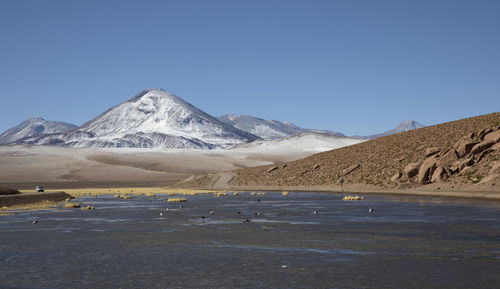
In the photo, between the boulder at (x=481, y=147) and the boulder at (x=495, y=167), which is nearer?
the boulder at (x=495, y=167)

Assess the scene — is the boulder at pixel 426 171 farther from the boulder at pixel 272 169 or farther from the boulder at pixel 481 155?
the boulder at pixel 272 169

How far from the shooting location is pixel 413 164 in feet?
242

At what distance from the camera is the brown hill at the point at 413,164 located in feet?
214

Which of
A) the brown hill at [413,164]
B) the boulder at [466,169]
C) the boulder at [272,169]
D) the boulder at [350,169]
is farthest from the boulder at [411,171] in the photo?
the boulder at [272,169]

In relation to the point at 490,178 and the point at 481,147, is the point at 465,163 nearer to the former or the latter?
the point at 481,147

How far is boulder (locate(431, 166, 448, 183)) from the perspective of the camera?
66.6m

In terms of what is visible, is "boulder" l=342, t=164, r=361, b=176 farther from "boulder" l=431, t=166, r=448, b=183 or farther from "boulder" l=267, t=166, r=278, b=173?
"boulder" l=431, t=166, r=448, b=183

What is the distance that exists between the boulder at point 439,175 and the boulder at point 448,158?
230 cm

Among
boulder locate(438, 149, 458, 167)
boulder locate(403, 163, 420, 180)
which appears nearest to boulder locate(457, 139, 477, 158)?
boulder locate(438, 149, 458, 167)

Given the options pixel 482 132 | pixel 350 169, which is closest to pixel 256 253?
pixel 482 132

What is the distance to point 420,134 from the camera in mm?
94125

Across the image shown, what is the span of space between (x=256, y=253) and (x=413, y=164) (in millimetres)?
58451

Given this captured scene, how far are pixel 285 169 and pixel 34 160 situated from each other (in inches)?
4100

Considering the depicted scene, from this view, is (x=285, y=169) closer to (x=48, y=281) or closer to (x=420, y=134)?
(x=420, y=134)
